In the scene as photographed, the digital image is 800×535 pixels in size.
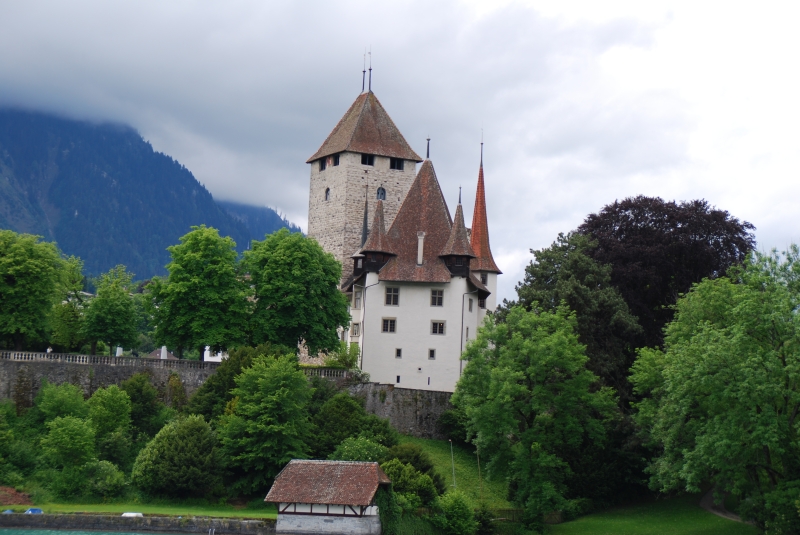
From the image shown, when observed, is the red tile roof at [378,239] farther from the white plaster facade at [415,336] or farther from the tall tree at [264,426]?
the tall tree at [264,426]

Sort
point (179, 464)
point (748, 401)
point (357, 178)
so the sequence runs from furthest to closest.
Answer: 1. point (357, 178)
2. point (179, 464)
3. point (748, 401)

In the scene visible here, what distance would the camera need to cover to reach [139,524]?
4325 centimetres

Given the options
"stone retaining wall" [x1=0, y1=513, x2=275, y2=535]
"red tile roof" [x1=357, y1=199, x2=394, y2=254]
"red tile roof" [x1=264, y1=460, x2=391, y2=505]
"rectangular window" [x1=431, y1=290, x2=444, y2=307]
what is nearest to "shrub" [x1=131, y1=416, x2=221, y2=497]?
"stone retaining wall" [x1=0, y1=513, x2=275, y2=535]

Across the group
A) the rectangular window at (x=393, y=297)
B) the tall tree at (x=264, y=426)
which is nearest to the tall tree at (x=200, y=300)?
the tall tree at (x=264, y=426)

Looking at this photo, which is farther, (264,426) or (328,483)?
(264,426)

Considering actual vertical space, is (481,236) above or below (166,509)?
above

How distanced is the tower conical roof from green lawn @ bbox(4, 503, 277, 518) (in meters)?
19.0

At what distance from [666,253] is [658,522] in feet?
53.2

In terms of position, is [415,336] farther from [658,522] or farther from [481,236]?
[658,522]

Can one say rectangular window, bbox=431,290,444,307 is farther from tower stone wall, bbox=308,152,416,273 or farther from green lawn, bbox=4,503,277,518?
green lawn, bbox=4,503,277,518

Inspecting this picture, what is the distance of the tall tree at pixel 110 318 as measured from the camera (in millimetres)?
59656

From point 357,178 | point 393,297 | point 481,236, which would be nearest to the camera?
point 393,297

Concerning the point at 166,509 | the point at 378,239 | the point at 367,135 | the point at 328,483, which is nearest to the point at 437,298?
the point at 378,239

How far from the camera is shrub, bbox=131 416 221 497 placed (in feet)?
153
